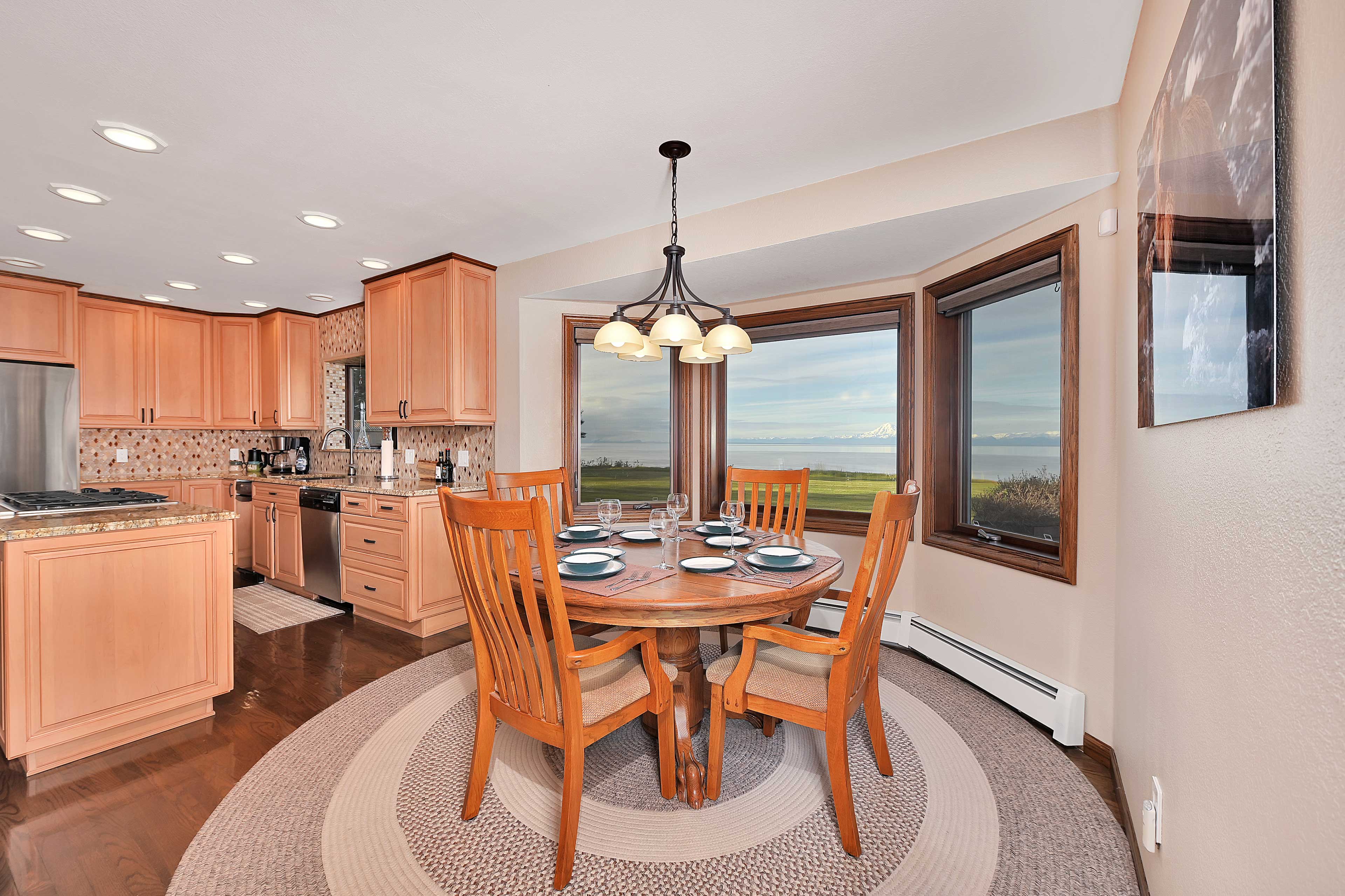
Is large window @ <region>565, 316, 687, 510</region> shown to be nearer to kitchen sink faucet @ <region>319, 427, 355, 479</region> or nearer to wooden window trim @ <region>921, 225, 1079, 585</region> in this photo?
wooden window trim @ <region>921, 225, 1079, 585</region>

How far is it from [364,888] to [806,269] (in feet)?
10.3

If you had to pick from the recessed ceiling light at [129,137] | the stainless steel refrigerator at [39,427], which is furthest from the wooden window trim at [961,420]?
the stainless steel refrigerator at [39,427]

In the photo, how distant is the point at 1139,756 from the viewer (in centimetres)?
159

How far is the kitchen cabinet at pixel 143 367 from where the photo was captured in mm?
4562

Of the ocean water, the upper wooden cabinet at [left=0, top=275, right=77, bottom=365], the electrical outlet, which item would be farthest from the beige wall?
the upper wooden cabinet at [left=0, top=275, right=77, bottom=365]

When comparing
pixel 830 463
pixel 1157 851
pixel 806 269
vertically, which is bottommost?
pixel 1157 851

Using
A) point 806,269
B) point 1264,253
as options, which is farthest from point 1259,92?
point 806,269

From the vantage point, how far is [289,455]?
5.57 metres

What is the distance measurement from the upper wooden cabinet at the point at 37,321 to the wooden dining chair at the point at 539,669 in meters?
4.67

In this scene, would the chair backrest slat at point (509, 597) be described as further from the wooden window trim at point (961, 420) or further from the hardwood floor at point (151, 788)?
the wooden window trim at point (961, 420)

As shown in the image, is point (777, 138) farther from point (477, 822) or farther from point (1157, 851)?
point (477, 822)

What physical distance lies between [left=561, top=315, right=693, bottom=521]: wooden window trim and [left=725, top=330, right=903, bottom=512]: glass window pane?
0.31m

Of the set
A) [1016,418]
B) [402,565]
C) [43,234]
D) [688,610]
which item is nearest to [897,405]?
[1016,418]

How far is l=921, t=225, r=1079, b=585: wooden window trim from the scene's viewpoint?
225 centimetres
